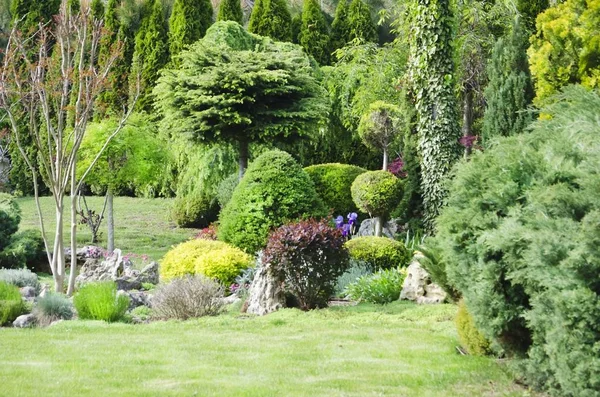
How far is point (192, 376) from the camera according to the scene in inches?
214

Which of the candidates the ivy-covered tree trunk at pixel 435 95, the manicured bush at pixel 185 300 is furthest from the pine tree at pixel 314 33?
the manicured bush at pixel 185 300

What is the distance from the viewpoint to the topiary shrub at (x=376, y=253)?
10.8 meters

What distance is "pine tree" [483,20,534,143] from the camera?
502 inches

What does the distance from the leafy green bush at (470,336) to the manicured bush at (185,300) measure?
336 cm

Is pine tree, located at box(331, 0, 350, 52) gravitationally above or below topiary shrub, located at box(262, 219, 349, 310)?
above

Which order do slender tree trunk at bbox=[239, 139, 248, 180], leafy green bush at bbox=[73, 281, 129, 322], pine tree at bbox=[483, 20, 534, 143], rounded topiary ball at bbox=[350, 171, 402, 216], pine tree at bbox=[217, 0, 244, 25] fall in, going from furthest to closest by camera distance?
1. pine tree at bbox=[217, 0, 244, 25]
2. slender tree trunk at bbox=[239, 139, 248, 180]
3. rounded topiary ball at bbox=[350, 171, 402, 216]
4. pine tree at bbox=[483, 20, 534, 143]
5. leafy green bush at bbox=[73, 281, 129, 322]

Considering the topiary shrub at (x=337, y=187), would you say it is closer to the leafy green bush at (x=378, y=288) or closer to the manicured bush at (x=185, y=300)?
the leafy green bush at (x=378, y=288)

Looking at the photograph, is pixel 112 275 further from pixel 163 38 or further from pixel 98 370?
pixel 163 38

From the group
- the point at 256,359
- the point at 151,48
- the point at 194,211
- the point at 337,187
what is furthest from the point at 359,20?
the point at 256,359

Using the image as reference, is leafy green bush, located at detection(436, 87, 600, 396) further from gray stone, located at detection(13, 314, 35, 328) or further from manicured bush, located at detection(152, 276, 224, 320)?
gray stone, located at detection(13, 314, 35, 328)

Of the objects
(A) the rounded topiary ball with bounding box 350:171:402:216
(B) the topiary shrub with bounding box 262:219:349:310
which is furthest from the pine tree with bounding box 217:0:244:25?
(B) the topiary shrub with bounding box 262:219:349:310

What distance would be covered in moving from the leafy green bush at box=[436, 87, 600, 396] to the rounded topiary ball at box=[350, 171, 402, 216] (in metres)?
7.18

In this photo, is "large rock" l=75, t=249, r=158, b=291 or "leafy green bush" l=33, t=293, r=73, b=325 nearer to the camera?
"leafy green bush" l=33, t=293, r=73, b=325

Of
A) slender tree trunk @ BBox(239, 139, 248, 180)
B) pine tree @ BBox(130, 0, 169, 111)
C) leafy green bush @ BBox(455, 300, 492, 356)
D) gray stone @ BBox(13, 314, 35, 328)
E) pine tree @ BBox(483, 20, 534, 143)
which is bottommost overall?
gray stone @ BBox(13, 314, 35, 328)
